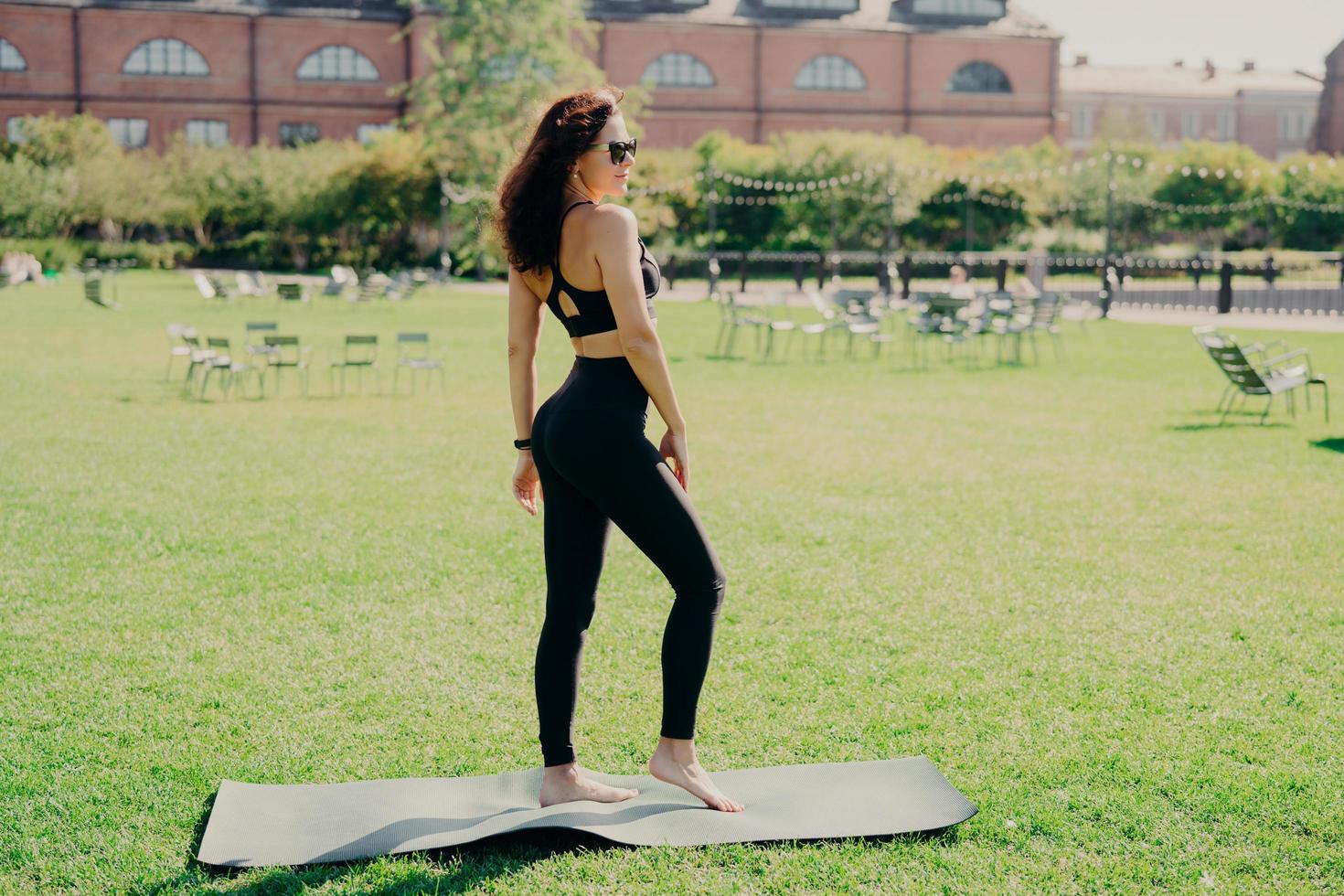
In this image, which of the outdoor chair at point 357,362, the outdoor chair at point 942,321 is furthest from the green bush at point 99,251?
the outdoor chair at point 942,321

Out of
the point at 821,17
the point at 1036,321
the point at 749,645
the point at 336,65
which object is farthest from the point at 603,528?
the point at 821,17

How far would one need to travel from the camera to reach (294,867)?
12.0 feet

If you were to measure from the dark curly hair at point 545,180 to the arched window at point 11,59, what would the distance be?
197 feet

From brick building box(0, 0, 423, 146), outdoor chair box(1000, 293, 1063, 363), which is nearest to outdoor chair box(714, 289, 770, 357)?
outdoor chair box(1000, 293, 1063, 363)

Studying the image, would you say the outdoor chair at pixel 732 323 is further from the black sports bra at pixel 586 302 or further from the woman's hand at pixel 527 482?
the black sports bra at pixel 586 302

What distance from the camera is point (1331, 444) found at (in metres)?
11.4

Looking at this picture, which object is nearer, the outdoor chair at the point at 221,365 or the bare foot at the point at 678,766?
the bare foot at the point at 678,766

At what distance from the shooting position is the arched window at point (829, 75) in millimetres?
60750

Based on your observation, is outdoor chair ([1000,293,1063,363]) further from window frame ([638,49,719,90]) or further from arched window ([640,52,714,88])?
arched window ([640,52,714,88])

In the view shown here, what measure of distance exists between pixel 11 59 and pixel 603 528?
60.7 metres

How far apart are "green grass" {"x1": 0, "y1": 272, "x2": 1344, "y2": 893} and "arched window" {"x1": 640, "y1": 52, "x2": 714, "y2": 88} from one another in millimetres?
49731

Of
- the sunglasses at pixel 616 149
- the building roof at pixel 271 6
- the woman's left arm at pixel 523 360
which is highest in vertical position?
the building roof at pixel 271 6

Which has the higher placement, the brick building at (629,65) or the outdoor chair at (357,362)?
the brick building at (629,65)

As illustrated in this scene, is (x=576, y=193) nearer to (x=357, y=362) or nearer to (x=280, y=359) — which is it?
(x=357, y=362)
